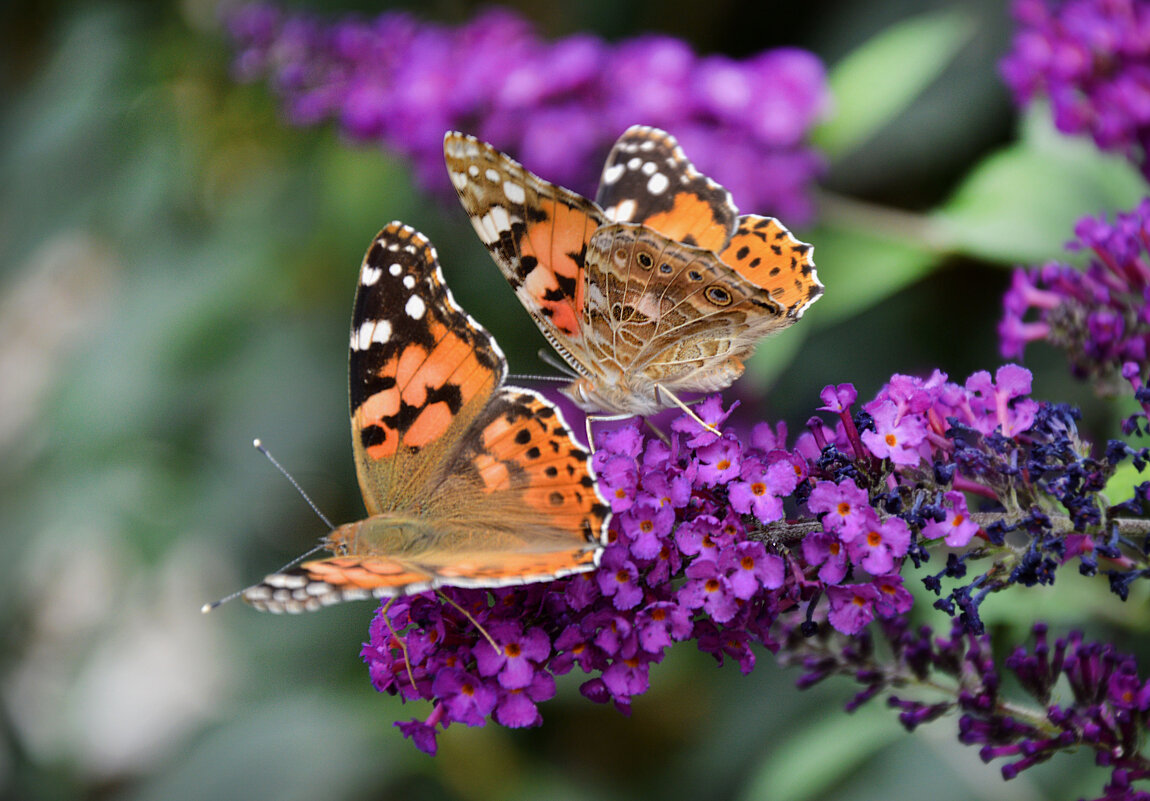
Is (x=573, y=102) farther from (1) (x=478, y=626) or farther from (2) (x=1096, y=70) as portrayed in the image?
(1) (x=478, y=626)

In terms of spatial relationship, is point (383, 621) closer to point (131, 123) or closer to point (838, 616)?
point (838, 616)

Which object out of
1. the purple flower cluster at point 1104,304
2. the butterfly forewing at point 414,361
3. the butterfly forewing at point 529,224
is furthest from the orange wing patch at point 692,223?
the purple flower cluster at point 1104,304

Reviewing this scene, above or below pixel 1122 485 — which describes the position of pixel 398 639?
above

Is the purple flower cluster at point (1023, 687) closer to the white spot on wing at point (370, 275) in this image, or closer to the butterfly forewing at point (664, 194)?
the butterfly forewing at point (664, 194)

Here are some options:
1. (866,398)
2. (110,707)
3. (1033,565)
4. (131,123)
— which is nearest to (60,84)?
(131,123)

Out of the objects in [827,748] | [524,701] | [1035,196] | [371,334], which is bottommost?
[827,748]

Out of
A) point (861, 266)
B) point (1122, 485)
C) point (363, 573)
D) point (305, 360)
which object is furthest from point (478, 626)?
point (305, 360)
